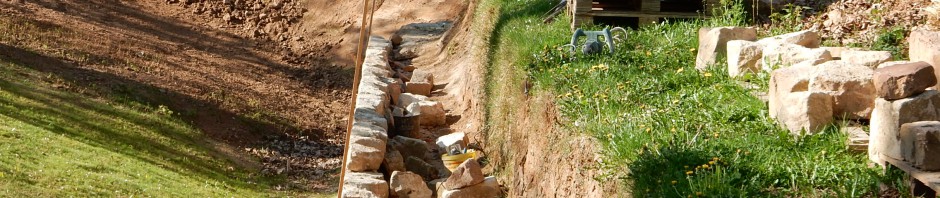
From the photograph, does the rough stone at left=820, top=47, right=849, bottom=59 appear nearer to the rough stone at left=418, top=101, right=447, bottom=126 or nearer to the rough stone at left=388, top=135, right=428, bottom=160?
the rough stone at left=388, top=135, right=428, bottom=160

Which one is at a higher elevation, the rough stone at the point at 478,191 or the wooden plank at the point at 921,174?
the wooden plank at the point at 921,174

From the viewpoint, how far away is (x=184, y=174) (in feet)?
32.2

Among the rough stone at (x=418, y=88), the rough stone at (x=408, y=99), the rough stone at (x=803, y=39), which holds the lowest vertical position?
the rough stone at (x=408, y=99)

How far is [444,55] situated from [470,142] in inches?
168

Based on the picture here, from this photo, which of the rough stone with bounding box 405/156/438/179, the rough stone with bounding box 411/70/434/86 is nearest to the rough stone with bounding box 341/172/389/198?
the rough stone with bounding box 405/156/438/179

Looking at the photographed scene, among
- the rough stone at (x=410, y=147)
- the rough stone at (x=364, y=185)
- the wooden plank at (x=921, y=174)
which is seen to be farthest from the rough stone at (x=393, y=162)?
the wooden plank at (x=921, y=174)

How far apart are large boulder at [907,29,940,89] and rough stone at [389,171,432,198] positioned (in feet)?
12.0

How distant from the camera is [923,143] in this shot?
5039 mm

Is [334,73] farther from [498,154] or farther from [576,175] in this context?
[576,175]

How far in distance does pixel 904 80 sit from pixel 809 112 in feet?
2.52

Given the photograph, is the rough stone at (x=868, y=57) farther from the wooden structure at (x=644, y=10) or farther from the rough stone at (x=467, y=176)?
the wooden structure at (x=644, y=10)

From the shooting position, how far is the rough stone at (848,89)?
6.15m

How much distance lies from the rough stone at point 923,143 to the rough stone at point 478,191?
12.4 ft

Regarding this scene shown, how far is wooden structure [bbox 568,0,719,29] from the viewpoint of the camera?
33.1 ft
